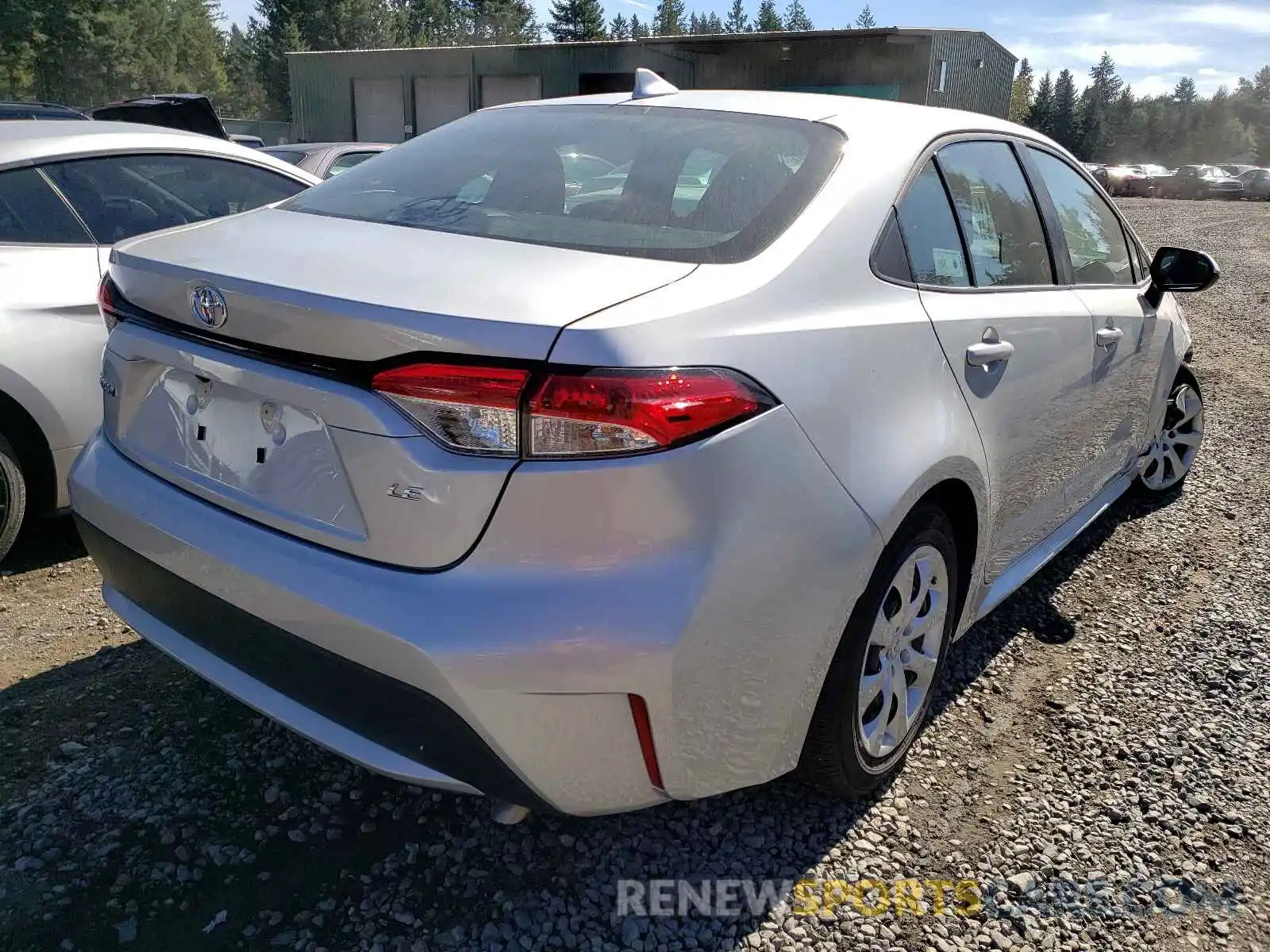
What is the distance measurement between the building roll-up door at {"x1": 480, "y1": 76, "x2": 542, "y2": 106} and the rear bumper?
107 feet

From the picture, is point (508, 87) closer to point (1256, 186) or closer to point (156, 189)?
point (1256, 186)

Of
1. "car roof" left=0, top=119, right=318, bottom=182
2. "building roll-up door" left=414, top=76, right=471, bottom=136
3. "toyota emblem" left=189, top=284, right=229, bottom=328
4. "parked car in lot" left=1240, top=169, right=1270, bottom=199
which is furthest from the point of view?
"parked car in lot" left=1240, top=169, right=1270, bottom=199

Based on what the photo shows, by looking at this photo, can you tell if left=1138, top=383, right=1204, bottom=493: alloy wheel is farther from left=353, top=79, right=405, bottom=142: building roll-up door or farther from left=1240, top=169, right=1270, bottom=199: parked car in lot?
left=1240, top=169, right=1270, bottom=199: parked car in lot

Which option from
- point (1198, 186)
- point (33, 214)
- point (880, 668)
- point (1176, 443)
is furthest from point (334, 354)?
point (1198, 186)

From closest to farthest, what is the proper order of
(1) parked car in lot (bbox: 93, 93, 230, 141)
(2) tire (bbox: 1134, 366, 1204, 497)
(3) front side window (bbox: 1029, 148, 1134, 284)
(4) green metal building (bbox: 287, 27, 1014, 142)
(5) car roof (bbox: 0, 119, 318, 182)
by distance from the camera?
(3) front side window (bbox: 1029, 148, 1134, 284), (5) car roof (bbox: 0, 119, 318, 182), (2) tire (bbox: 1134, 366, 1204, 497), (1) parked car in lot (bbox: 93, 93, 230, 141), (4) green metal building (bbox: 287, 27, 1014, 142)

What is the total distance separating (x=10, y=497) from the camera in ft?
11.2

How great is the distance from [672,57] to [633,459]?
31459 mm

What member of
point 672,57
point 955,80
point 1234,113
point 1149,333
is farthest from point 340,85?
point 1234,113

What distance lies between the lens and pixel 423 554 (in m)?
1.69

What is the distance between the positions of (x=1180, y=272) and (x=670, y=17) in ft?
369

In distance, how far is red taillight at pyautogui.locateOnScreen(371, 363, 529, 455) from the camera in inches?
63.9

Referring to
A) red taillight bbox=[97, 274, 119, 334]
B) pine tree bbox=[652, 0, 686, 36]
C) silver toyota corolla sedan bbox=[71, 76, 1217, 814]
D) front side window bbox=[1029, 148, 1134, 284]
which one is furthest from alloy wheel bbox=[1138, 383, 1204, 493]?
pine tree bbox=[652, 0, 686, 36]

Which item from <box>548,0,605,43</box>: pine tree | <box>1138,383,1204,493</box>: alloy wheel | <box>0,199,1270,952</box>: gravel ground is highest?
<box>548,0,605,43</box>: pine tree

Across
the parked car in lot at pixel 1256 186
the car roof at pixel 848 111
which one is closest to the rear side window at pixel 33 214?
the car roof at pixel 848 111
